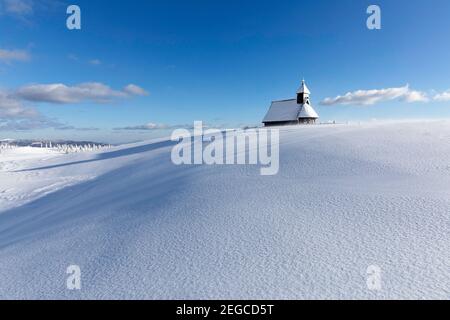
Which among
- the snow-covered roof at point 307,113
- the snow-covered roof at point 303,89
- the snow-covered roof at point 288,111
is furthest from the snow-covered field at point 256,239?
the snow-covered roof at point 303,89

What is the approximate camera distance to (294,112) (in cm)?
3778

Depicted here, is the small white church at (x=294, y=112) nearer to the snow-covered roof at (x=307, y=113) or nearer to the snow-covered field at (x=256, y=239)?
the snow-covered roof at (x=307, y=113)

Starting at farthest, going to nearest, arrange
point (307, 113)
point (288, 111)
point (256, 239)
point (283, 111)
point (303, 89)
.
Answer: point (283, 111)
point (288, 111)
point (303, 89)
point (307, 113)
point (256, 239)

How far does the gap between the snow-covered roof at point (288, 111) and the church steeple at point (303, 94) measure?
0.72 metres

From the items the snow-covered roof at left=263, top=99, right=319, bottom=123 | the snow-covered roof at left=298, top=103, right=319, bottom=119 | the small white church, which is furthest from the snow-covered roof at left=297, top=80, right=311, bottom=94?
the snow-covered roof at left=298, top=103, right=319, bottom=119

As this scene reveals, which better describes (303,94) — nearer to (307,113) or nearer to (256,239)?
(307,113)

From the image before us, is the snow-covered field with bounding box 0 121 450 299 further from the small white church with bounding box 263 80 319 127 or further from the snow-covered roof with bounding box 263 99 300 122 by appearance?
the snow-covered roof with bounding box 263 99 300 122

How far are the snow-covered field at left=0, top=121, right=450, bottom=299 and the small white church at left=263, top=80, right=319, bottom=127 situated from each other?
30.0 metres

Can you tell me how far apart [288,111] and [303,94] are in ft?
10.6

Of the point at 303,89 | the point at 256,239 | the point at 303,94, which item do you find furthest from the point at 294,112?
the point at 256,239

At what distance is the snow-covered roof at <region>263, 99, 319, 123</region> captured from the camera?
121ft

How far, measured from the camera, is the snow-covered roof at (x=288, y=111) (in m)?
36.8

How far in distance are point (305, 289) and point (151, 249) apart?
2.54 metres
